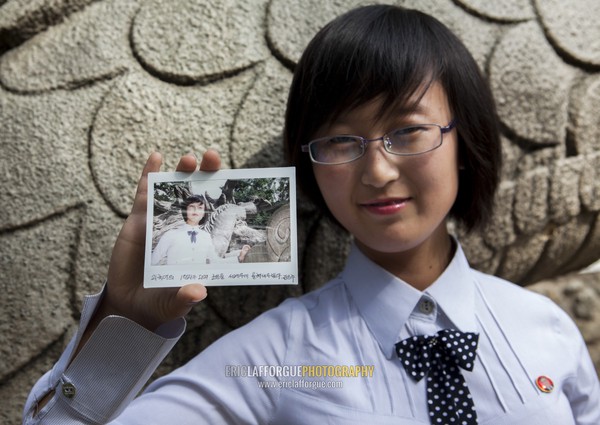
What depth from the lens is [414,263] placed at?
1.19 m

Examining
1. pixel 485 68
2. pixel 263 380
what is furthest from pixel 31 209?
pixel 485 68

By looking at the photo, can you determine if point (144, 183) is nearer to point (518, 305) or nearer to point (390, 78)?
point (390, 78)

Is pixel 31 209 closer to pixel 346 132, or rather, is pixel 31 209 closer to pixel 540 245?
pixel 346 132

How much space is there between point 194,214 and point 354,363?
A: 16.6 inches

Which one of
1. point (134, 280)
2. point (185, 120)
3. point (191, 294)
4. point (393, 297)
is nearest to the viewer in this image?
point (191, 294)

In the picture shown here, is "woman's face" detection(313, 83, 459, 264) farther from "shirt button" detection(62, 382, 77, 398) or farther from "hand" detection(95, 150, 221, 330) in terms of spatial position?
"shirt button" detection(62, 382, 77, 398)

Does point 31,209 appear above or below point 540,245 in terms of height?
above

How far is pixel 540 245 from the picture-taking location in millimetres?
1587

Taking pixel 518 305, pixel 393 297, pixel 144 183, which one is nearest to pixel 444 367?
pixel 393 297

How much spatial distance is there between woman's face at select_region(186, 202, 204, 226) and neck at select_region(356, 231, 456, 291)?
1.32 ft

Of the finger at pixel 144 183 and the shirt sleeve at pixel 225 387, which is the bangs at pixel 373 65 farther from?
the shirt sleeve at pixel 225 387

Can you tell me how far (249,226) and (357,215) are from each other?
22cm

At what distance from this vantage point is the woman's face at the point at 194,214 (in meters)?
0.95

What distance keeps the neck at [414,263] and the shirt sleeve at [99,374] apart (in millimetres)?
481
